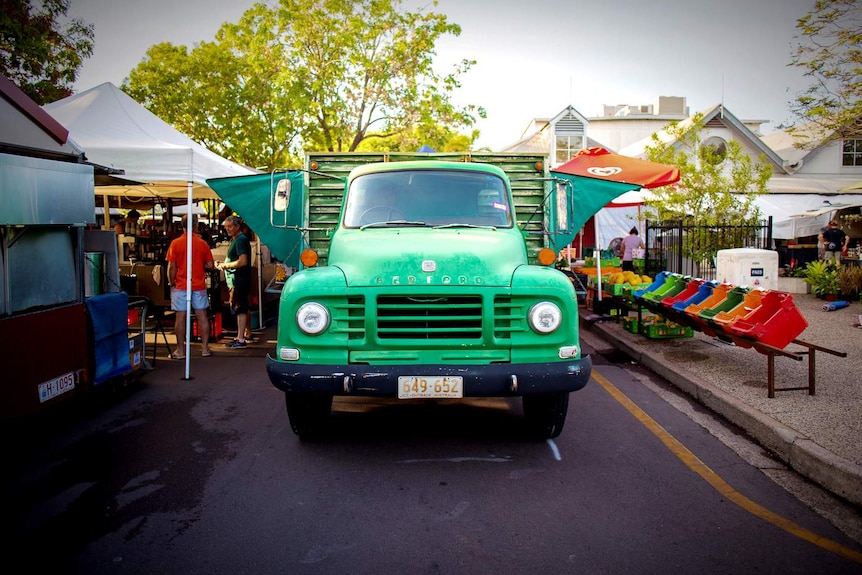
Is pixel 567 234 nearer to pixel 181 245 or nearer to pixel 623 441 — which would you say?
pixel 623 441

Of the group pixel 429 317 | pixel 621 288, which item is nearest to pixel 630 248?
pixel 621 288

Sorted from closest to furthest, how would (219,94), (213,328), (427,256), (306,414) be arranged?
(427,256) < (306,414) < (213,328) < (219,94)

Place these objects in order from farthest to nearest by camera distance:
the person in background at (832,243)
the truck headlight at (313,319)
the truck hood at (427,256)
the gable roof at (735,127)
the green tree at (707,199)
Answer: the gable roof at (735,127)
the person in background at (832,243)
the green tree at (707,199)
the truck hood at (427,256)
the truck headlight at (313,319)

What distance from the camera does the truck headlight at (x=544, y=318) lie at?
4.80m

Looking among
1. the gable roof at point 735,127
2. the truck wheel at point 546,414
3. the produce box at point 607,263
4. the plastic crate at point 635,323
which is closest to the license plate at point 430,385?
the truck wheel at point 546,414

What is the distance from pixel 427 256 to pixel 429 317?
1.81 ft

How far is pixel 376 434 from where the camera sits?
5.73 meters

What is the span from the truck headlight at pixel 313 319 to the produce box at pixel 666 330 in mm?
6879

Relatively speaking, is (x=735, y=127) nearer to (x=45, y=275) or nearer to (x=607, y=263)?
(x=607, y=263)

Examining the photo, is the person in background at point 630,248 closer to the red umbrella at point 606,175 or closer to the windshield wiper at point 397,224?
the red umbrella at point 606,175

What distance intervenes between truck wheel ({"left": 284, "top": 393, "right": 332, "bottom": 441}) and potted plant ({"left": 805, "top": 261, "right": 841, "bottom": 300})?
1340 cm

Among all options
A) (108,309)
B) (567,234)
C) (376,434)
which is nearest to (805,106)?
(567,234)

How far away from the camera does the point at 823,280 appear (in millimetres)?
15086

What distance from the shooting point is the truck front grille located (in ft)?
15.8
